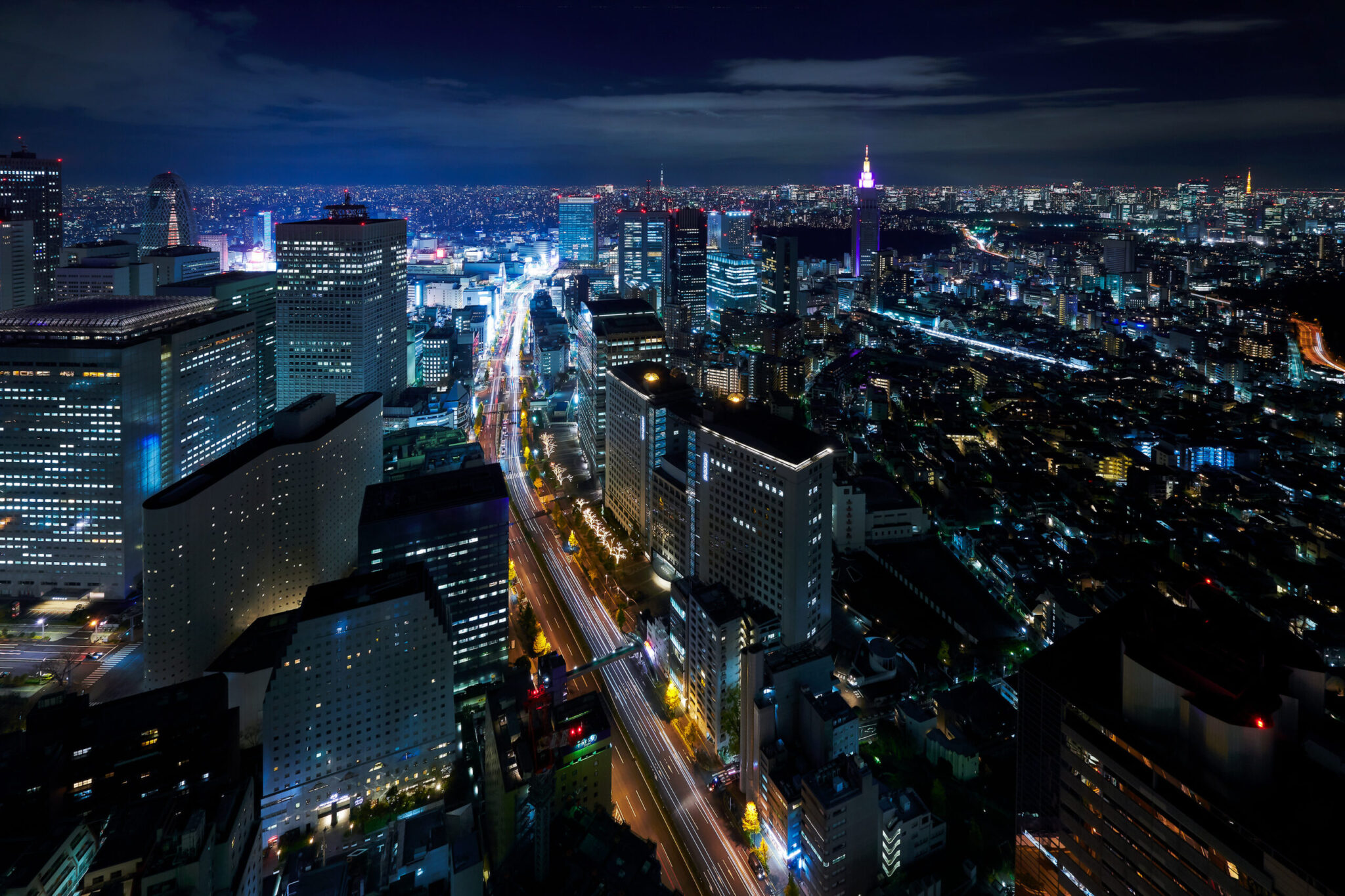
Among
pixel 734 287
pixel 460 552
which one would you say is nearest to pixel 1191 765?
pixel 460 552

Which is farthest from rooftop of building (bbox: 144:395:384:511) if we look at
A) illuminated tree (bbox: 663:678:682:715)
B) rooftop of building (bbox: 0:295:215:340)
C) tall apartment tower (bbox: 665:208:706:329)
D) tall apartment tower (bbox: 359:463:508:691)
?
tall apartment tower (bbox: 665:208:706:329)

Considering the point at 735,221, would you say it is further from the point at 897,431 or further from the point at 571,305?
the point at 897,431

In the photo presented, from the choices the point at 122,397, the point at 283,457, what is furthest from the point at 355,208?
the point at 283,457

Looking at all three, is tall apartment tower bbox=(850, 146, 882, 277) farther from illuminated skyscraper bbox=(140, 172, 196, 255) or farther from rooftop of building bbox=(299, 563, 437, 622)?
rooftop of building bbox=(299, 563, 437, 622)

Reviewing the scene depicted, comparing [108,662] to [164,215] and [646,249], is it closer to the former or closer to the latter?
[164,215]

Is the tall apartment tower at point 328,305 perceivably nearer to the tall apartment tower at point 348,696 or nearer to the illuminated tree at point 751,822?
the tall apartment tower at point 348,696

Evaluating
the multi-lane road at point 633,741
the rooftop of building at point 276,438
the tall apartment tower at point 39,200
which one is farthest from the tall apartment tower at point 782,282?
the tall apartment tower at point 39,200
